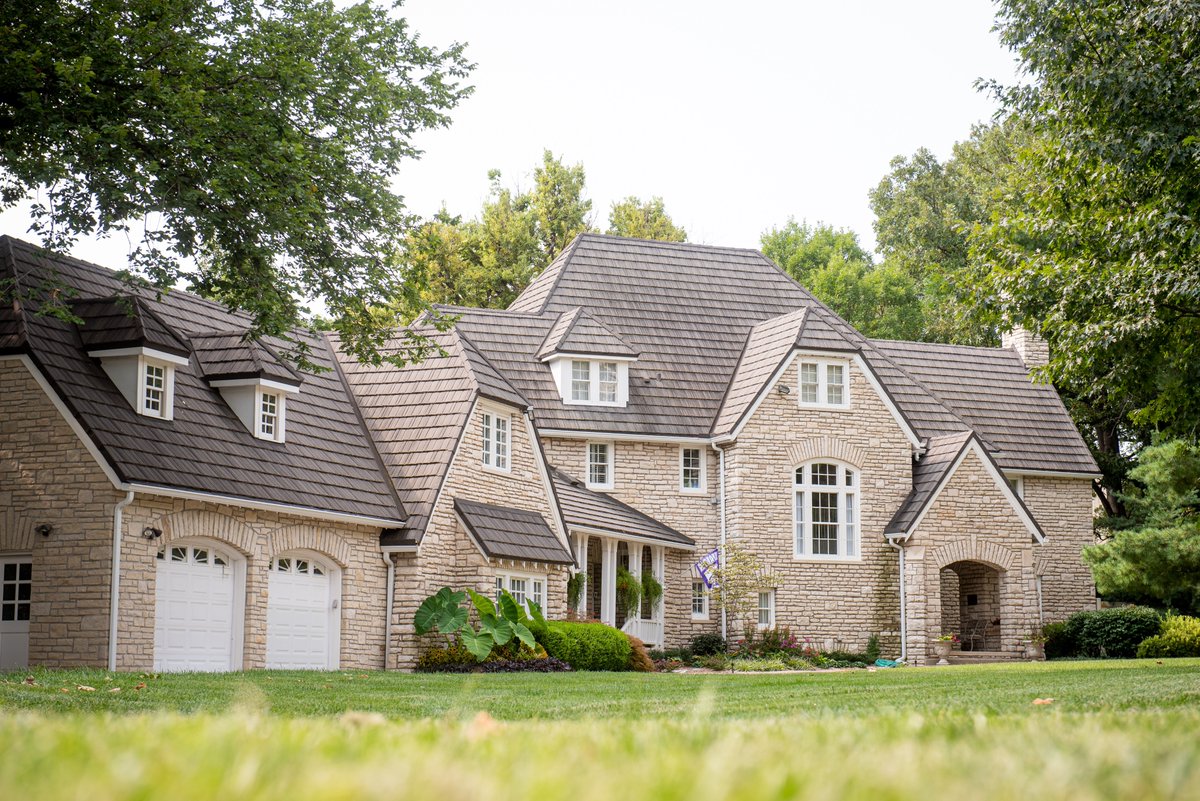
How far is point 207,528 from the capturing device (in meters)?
21.4

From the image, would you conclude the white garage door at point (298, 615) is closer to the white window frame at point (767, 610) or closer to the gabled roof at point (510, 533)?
the gabled roof at point (510, 533)

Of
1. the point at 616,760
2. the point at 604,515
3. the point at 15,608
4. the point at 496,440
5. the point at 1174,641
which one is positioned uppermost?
the point at 496,440

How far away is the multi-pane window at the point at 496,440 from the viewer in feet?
90.5

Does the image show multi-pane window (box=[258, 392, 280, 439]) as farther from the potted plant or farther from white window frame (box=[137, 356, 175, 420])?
the potted plant

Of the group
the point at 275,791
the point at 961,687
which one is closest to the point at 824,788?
the point at 275,791

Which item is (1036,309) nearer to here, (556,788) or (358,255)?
(358,255)

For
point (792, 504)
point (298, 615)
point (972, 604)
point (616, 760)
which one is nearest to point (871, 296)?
point (972, 604)

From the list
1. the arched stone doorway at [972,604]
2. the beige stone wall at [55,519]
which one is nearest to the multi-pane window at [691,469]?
the arched stone doorway at [972,604]

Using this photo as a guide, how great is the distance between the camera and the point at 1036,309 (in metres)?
19.5

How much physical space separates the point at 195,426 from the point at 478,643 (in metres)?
6.36

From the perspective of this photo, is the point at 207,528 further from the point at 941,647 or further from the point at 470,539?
the point at 941,647

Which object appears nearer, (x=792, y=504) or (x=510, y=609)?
(x=510, y=609)

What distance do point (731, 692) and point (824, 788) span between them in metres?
12.4

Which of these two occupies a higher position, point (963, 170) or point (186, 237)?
point (963, 170)
